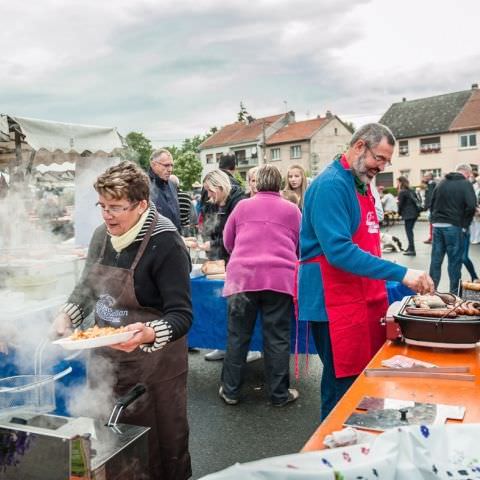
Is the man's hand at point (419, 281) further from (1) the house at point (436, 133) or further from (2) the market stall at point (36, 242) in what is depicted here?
(1) the house at point (436, 133)

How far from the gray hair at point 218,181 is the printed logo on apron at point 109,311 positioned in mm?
2617

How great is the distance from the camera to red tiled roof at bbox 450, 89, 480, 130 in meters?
38.6

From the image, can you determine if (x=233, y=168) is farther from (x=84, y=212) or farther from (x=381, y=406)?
(x=381, y=406)

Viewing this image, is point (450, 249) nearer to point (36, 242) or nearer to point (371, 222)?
point (371, 222)

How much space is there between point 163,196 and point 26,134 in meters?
1.96

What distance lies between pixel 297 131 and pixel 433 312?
52.0 metres

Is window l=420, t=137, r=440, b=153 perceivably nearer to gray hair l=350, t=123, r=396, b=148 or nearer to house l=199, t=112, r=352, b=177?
house l=199, t=112, r=352, b=177

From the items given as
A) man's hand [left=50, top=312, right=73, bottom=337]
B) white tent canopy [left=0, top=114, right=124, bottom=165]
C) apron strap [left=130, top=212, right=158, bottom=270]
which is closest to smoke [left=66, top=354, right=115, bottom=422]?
man's hand [left=50, top=312, right=73, bottom=337]

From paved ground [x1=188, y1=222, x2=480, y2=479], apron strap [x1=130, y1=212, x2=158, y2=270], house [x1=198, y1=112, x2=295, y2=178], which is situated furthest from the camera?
house [x1=198, y1=112, x2=295, y2=178]

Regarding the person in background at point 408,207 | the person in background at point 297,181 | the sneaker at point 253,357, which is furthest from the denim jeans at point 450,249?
the person in background at point 408,207

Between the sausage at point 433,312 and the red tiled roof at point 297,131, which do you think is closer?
the sausage at point 433,312

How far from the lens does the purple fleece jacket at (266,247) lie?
13.1 ft

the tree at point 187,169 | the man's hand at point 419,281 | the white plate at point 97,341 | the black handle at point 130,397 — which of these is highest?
the tree at point 187,169

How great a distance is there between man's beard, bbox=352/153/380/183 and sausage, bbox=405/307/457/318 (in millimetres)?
684
